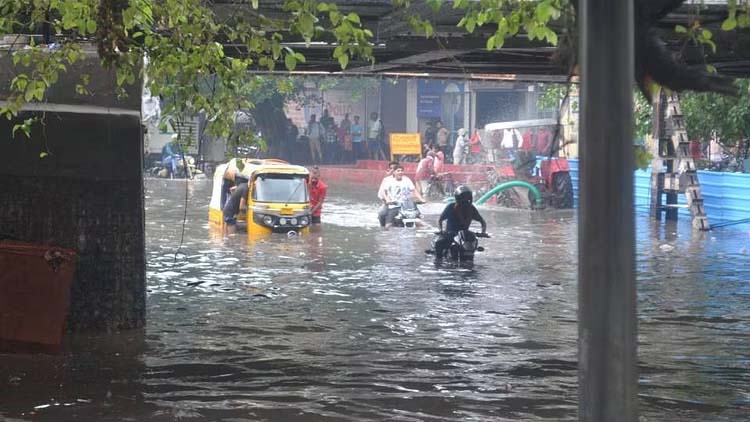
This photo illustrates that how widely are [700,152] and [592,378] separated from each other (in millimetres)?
26179

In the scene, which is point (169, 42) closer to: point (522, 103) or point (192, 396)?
point (192, 396)

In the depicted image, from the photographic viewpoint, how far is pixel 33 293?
9.38 metres

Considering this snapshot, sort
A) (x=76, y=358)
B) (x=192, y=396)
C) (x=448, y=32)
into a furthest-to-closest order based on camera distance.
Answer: (x=448, y=32) → (x=76, y=358) → (x=192, y=396)

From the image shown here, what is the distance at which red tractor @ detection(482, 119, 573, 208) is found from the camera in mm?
27406

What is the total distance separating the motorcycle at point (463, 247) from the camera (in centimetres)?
1703

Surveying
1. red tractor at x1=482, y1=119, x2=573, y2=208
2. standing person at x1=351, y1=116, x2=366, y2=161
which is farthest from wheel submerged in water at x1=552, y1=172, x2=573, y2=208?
standing person at x1=351, y1=116, x2=366, y2=161

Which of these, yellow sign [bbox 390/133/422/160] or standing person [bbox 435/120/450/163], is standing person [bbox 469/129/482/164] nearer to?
yellow sign [bbox 390/133/422/160]

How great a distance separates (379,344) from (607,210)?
7.82 m

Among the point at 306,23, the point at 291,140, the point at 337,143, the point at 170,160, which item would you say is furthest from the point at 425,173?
the point at 306,23

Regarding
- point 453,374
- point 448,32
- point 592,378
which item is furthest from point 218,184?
point 592,378

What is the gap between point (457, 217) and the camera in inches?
667

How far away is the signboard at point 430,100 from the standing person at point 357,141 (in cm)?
331

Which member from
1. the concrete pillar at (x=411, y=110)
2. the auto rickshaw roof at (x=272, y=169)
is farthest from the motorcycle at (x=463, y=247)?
the concrete pillar at (x=411, y=110)

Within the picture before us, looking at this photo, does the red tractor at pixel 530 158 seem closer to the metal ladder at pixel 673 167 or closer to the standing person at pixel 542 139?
the standing person at pixel 542 139
